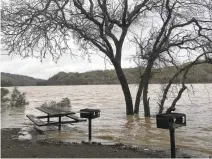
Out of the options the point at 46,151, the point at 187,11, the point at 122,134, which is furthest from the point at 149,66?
the point at 46,151

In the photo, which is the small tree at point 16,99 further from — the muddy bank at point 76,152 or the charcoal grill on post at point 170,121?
the charcoal grill on post at point 170,121

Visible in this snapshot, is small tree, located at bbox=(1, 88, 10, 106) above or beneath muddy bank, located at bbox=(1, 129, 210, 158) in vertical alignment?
above

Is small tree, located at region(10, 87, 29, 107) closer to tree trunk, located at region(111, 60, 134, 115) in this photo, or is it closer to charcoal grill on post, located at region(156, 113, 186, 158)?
tree trunk, located at region(111, 60, 134, 115)

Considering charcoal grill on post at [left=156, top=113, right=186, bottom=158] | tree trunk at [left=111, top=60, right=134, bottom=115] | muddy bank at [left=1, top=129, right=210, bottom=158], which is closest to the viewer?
charcoal grill on post at [left=156, top=113, right=186, bottom=158]

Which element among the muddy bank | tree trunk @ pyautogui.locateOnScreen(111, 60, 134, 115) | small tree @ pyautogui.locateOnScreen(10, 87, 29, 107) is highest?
tree trunk @ pyautogui.locateOnScreen(111, 60, 134, 115)

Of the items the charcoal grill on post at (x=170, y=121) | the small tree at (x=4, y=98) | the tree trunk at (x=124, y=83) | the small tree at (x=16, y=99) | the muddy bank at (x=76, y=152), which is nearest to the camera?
the charcoal grill on post at (x=170, y=121)

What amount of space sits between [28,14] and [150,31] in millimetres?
7268

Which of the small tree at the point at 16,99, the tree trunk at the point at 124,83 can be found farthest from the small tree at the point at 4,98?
the tree trunk at the point at 124,83

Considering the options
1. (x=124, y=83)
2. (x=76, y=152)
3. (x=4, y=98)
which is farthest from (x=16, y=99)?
(x=76, y=152)

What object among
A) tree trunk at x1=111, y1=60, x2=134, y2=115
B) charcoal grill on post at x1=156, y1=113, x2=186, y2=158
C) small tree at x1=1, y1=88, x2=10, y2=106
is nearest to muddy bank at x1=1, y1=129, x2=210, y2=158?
charcoal grill on post at x1=156, y1=113, x2=186, y2=158

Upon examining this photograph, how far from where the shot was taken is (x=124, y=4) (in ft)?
62.3

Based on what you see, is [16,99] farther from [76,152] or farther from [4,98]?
[76,152]

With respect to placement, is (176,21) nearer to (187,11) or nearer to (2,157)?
(187,11)

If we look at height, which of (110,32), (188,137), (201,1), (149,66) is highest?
(201,1)
